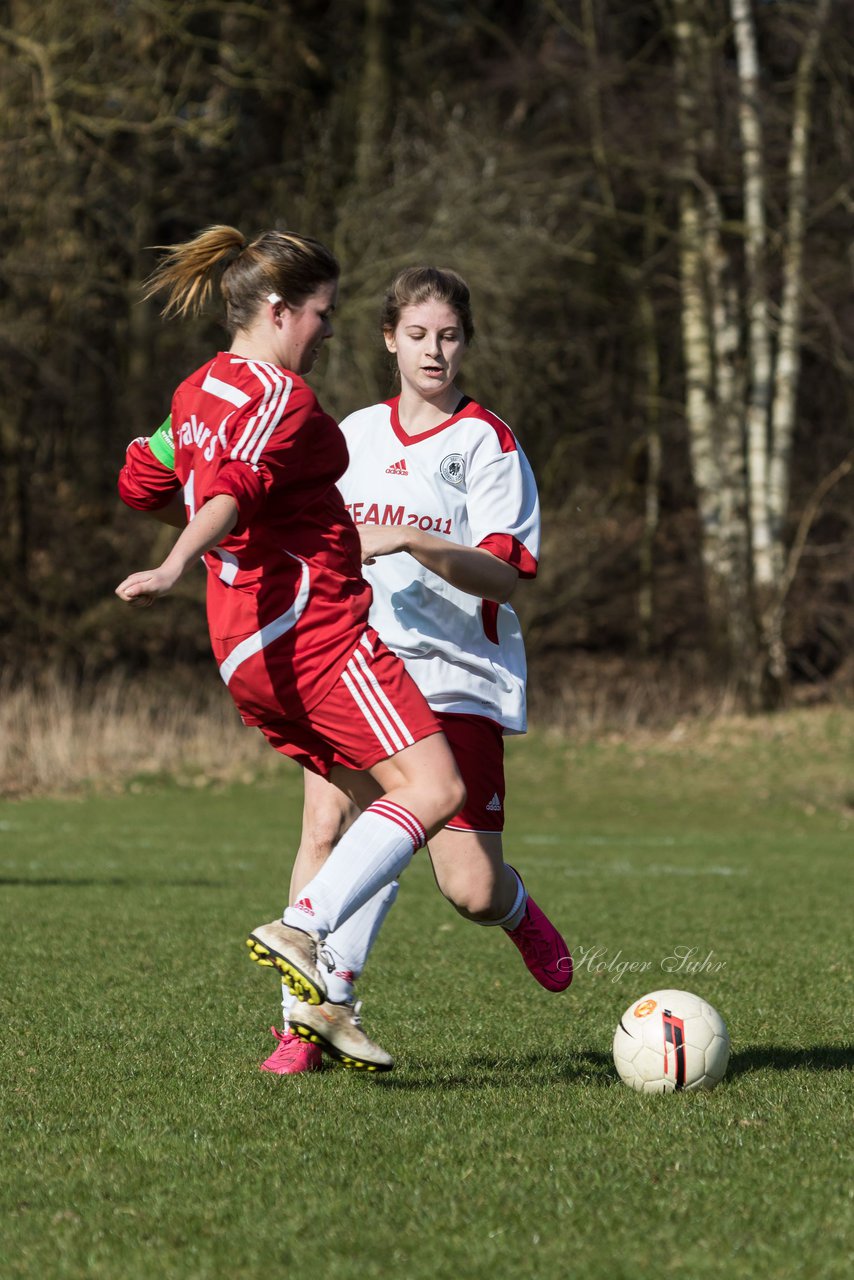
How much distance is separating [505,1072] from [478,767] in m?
0.90

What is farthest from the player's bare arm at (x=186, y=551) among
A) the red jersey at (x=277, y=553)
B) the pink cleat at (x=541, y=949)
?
the pink cleat at (x=541, y=949)

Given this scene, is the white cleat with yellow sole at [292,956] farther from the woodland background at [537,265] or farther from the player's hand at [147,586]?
the woodland background at [537,265]

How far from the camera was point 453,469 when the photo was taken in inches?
188

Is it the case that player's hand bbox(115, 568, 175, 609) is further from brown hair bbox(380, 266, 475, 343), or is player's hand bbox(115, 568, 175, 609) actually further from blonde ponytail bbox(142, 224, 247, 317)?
brown hair bbox(380, 266, 475, 343)

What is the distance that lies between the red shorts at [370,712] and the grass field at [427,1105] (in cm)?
85

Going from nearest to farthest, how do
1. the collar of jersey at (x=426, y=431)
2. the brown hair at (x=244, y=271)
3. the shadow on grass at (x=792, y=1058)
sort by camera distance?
1. the brown hair at (x=244, y=271)
2. the shadow on grass at (x=792, y=1058)
3. the collar of jersey at (x=426, y=431)

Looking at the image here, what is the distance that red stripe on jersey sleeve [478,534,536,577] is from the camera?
176 inches

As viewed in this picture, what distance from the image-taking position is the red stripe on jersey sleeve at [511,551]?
4.46m

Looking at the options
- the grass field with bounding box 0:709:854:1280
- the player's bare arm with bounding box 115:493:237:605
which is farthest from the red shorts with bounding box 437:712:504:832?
the player's bare arm with bounding box 115:493:237:605

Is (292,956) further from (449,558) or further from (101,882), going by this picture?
(101,882)

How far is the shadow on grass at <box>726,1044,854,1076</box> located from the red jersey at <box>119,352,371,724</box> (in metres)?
1.61

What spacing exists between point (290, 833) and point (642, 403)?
504 inches

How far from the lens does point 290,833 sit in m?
13.7

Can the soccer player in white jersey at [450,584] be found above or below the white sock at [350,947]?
above
